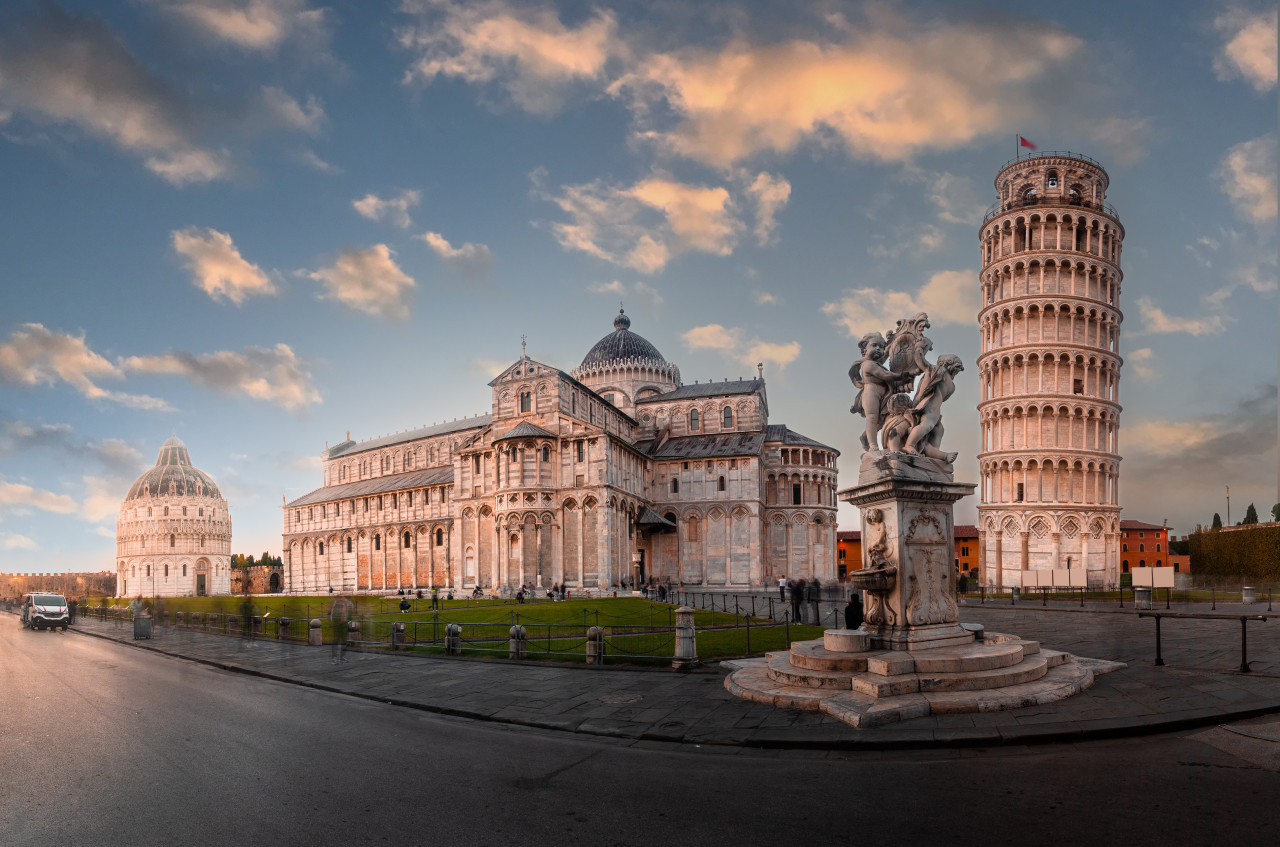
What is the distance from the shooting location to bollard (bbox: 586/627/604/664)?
53.1 ft

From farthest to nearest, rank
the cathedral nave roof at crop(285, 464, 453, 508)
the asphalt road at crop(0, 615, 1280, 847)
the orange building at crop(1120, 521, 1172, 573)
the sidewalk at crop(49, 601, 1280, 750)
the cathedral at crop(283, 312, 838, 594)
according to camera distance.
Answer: the orange building at crop(1120, 521, 1172, 573), the cathedral nave roof at crop(285, 464, 453, 508), the cathedral at crop(283, 312, 838, 594), the sidewalk at crop(49, 601, 1280, 750), the asphalt road at crop(0, 615, 1280, 847)

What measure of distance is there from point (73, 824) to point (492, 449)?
45.0 meters

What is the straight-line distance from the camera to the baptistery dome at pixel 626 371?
6994cm

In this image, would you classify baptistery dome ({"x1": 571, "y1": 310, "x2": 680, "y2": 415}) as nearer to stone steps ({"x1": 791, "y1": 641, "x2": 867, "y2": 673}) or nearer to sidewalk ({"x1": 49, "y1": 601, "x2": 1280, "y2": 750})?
sidewalk ({"x1": 49, "y1": 601, "x2": 1280, "y2": 750})

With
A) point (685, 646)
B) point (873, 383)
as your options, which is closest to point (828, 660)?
point (685, 646)

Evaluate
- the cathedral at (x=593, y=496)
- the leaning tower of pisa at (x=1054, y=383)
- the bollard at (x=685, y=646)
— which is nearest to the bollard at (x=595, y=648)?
the bollard at (x=685, y=646)

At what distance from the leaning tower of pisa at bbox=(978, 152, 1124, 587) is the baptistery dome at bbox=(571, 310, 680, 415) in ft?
96.4

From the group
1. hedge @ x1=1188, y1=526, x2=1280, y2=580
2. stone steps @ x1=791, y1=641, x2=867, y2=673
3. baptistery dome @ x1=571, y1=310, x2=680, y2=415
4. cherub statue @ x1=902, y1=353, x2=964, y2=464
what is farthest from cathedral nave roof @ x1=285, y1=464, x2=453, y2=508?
hedge @ x1=1188, y1=526, x2=1280, y2=580

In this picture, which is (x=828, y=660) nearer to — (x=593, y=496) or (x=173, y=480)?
(x=593, y=496)

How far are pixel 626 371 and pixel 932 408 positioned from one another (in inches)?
2320

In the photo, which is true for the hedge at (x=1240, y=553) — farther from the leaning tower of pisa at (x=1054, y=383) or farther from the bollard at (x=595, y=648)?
the bollard at (x=595, y=648)

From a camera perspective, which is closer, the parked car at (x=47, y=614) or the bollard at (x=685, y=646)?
the bollard at (x=685, y=646)

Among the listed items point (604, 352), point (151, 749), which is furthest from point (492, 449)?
point (151, 749)

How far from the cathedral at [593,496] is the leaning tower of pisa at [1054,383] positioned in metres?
13.7
